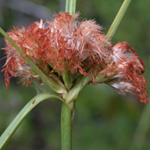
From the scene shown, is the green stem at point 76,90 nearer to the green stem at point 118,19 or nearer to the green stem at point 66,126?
the green stem at point 66,126

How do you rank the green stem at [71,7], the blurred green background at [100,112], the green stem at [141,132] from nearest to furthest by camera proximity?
1. the green stem at [71,7]
2. the green stem at [141,132]
3. the blurred green background at [100,112]

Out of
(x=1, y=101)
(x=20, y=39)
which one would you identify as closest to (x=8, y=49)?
(x=20, y=39)

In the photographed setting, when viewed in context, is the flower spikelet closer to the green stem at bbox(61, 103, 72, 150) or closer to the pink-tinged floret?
the pink-tinged floret

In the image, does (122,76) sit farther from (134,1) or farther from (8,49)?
(134,1)

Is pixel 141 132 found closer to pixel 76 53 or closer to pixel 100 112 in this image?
pixel 100 112

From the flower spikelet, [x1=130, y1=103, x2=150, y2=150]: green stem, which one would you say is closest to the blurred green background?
[x1=130, y1=103, x2=150, y2=150]: green stem

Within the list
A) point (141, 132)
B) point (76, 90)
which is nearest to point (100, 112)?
point (141, 132)

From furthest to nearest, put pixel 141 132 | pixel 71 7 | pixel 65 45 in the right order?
1. pixel 141 132
2. pixel 71 7
3. pixel 65 45

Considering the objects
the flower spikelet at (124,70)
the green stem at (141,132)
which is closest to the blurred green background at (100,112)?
the green stem at (141,132)

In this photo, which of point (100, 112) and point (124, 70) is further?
point (100, 112)
